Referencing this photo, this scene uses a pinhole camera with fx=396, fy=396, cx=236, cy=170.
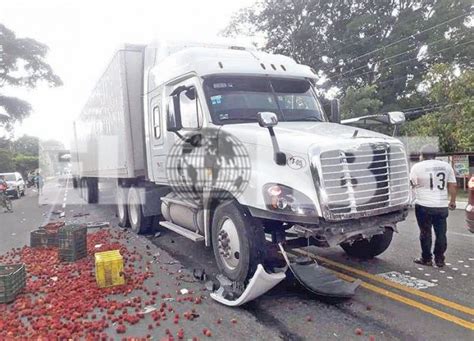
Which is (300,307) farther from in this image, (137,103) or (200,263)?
(137,103)

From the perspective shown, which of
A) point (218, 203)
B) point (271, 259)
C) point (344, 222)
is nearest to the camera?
point (344, 222)

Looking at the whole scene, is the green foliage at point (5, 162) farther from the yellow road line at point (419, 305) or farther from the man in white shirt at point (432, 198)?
the man in white shirt at point (432, 198)

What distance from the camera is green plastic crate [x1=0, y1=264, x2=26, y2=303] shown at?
199 inches

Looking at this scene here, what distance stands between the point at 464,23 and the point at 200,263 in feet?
101

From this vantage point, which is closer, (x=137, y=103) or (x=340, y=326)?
(x=340, y=326)

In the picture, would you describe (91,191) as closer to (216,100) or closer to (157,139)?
(157,139)

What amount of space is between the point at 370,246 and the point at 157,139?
4322 mm

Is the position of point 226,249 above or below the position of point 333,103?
below

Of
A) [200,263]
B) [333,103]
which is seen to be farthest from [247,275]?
[333,103]

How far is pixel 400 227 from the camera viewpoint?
9.05m

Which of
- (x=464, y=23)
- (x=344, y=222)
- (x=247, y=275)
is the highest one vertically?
(x=464, y=23)

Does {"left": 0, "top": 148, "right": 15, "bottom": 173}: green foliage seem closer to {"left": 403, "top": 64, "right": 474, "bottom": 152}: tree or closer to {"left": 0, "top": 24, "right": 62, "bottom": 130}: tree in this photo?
{"left": 0, "top": 24, "right": 62, "bottom": 130}: tree

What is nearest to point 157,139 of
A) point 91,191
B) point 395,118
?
point 395,118

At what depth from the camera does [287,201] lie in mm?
4520
